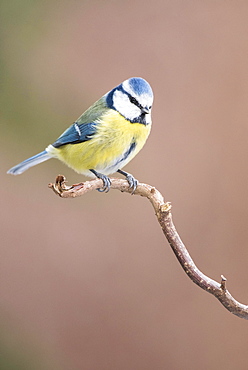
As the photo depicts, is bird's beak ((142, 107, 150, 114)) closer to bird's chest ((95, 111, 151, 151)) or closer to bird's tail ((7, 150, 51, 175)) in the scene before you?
bird's chest ((95, 111, 151, 151))

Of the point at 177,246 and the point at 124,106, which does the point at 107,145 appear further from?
the point at 177,246

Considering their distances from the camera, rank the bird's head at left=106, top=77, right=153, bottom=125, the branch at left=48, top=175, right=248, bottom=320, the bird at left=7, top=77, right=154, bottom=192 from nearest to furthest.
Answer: the branch at left=48, top=175, right=248, bottom=320
the bird's head at left=106, top=77, right=153, bottom=125
the bird at left=7, top=77, right=154, bottom=192

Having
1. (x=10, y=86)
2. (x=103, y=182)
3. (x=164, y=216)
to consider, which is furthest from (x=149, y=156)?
(x=164, y=216)

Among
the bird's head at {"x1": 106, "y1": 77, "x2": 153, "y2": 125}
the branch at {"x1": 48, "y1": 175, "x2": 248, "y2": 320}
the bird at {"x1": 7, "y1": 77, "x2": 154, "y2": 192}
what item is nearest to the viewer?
the branch at {"x1": 48, "y1": 175, "x2": 248, "y2": 320}

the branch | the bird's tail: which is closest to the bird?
the bird's tail

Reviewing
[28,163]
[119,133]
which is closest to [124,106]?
[119,133]

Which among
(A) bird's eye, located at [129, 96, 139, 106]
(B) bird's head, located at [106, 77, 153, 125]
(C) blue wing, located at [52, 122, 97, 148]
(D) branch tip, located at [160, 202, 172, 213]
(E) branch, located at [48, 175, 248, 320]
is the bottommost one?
(E) branch, located at [48, 175, 248, 320]

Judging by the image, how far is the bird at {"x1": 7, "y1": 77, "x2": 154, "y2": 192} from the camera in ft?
2.42

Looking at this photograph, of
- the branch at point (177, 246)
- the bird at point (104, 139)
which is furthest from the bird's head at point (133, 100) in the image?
the branch at point (177, 246)

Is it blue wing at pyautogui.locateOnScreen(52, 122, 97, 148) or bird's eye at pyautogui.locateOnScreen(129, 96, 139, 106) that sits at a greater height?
bird's eye at pyautogui.locateOnScreen(129, 96, 139, 106)

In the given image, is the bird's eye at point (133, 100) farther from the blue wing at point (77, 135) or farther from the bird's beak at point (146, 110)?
the blue wing at point (77, 135)

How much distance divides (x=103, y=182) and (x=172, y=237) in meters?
0.17

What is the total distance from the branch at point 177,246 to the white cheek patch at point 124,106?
14 centimetres

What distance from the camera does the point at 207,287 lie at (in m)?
0.48
